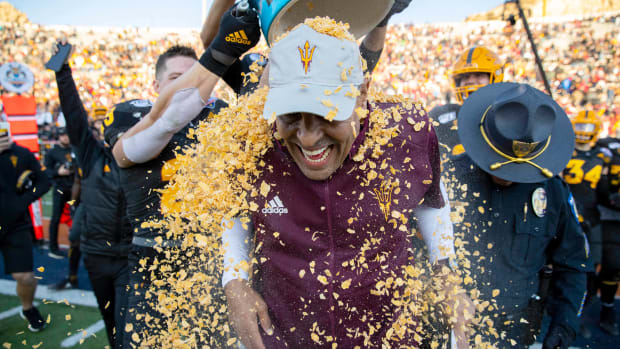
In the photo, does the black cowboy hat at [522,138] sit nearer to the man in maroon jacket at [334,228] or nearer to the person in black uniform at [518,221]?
the person in black uniform at [518,221]

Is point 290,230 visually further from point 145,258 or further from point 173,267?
point 145,258

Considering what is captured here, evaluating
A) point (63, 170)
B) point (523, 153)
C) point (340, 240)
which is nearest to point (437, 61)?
point (63, 170)

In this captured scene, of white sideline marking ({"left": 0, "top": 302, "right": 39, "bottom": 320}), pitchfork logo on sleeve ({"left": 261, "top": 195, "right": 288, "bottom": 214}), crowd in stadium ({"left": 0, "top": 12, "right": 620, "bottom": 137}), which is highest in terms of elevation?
crowd in stadium ({"left": 0, "top": 12, "right": 620, "bottom": 137})

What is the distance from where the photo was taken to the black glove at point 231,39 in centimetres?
167

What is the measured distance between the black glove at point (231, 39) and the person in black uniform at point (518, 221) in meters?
1.44

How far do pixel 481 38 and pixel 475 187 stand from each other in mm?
16344

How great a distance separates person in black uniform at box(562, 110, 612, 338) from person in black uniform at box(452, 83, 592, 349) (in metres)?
2.89

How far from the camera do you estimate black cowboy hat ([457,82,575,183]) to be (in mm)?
2211

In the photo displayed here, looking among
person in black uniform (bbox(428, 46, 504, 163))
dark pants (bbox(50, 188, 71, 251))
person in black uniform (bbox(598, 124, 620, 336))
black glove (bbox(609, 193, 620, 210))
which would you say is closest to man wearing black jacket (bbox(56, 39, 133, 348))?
person in black uniform (bbox(428, 46, 504, 163))

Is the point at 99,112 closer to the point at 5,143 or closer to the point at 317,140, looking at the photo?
the point at 5,143

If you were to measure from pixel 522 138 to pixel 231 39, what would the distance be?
167 cm

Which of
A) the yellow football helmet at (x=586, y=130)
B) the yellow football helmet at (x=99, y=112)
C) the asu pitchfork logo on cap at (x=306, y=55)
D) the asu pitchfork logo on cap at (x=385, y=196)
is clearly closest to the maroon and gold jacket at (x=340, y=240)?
the asu pitchfork logo on cap at (x=385, y=196)

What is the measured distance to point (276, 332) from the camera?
166 centimetres

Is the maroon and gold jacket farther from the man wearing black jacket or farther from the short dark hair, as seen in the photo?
the man wearing black jacket
